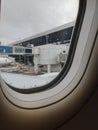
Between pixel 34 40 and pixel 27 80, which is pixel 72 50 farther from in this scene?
pixel 27 80

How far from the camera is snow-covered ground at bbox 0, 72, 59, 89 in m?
1.10

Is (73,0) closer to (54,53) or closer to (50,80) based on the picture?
(54,53)

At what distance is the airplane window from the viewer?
1.08 m

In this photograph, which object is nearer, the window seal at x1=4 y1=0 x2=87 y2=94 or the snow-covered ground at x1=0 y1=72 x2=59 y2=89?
the snow-covered ground at x1=0 y1=72 x2=59 y2=89

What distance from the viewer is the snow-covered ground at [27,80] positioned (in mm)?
1099

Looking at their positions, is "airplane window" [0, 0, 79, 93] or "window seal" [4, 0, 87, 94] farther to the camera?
"window seal" [4, 0, 87, 94]

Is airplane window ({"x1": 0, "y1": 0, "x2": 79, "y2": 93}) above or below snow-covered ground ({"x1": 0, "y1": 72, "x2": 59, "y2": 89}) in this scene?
above

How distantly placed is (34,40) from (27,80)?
0.31 metres

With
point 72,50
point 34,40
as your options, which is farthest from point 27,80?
point 72,50

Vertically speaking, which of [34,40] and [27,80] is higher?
[34,40]

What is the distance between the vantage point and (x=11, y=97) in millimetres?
941

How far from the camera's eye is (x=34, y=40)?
4.16 ft

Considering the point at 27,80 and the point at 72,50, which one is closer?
the point at 27,80

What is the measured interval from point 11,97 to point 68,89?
0.44 metres
